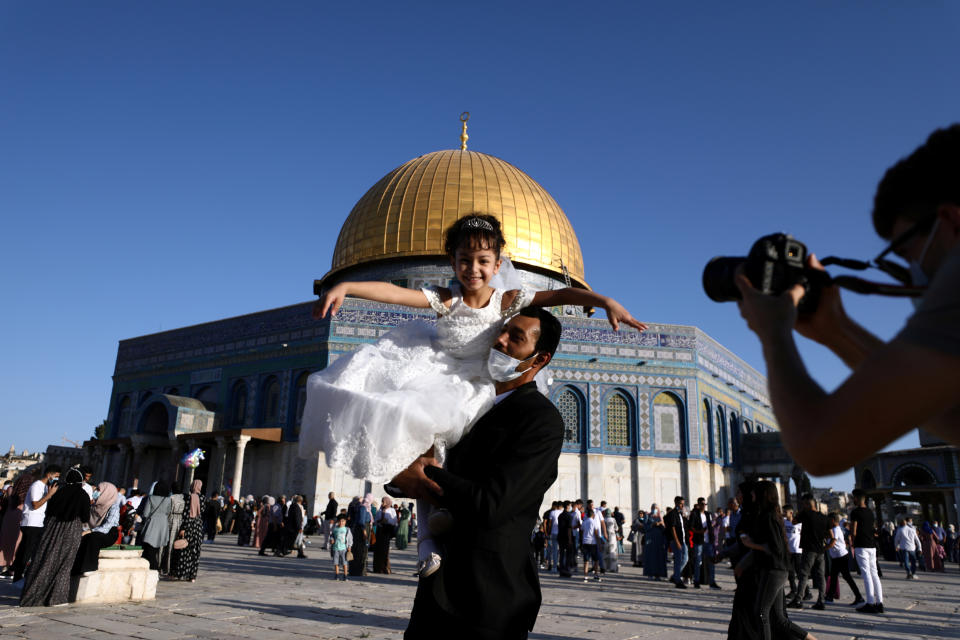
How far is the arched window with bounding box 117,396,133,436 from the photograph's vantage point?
2866cm

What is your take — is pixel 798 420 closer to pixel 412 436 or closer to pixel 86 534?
pixel 412 436

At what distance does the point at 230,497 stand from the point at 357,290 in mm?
22937

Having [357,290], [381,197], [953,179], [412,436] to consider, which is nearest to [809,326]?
[953,179]

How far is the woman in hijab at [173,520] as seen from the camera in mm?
8852

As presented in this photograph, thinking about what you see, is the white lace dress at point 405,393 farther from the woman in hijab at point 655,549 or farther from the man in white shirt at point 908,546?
the man in white shirt at point 908,546

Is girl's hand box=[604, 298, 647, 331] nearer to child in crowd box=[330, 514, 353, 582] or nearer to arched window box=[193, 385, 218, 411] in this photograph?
child in crowd box=[330, 514, 353, 582]

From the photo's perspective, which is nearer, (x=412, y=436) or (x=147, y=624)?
(x=412, y=436)

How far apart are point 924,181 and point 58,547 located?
7.57m

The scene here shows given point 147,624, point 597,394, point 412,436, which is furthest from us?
point 597,394

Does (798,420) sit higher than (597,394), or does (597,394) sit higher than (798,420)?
(597,394)

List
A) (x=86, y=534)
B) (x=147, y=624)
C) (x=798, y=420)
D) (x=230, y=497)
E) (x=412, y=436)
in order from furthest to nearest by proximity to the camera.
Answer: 1. (x=230, y=497)
2. (x=86, y=534)
3. (x=147, y=624)
4. (x=412, y=436)
5. (x=798, y=420)

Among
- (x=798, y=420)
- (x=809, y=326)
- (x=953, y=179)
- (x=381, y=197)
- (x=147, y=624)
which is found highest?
(x=381, y=197)

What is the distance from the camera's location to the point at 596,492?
78.6ft

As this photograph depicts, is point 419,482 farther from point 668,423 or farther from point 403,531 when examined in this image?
point 668,423
